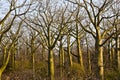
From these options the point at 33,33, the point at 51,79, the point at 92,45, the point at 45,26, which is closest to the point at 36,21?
the point at 45,26

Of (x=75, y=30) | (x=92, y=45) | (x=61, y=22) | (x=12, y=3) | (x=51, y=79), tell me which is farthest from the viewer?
(x=92, y=45)

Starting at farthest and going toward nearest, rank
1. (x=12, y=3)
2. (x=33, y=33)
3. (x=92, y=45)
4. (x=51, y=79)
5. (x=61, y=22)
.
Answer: (x=92, y=45) → (x=33, y=33) → (x=61, y=22) → (x=51, y=79) → (x=12, y=3)

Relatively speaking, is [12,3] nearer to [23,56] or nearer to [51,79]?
[51,79]

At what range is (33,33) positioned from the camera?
36.9 m

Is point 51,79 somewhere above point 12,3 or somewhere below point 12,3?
below

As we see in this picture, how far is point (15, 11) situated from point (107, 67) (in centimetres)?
1781

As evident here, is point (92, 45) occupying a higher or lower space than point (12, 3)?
lower

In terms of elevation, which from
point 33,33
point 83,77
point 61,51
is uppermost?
point 33,33

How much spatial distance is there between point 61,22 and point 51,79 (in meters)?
5.80

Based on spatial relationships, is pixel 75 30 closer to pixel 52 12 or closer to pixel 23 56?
pixel 52 12

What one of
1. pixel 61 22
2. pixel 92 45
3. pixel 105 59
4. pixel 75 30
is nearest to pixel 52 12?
pixel 61 22

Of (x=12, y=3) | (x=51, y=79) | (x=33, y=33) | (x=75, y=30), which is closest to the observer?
(x=12, y=3)

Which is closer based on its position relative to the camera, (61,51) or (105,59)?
(61,51)

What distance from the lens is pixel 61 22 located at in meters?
25.9
